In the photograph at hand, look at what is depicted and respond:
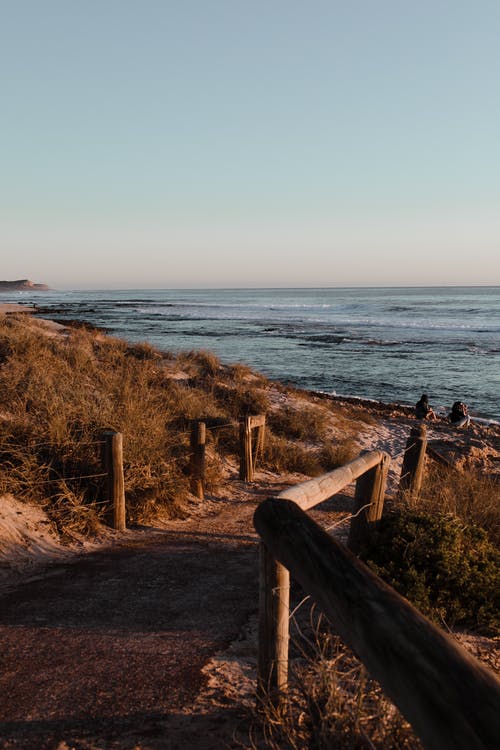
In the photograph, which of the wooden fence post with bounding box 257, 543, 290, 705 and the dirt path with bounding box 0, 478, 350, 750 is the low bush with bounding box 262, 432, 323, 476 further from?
the wooden fence post with bounding box 257, 543, 290, 705

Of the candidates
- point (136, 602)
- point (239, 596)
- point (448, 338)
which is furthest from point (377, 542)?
point (448, 338)

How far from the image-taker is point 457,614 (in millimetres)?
4578

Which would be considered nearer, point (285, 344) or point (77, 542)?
point (77, 542)

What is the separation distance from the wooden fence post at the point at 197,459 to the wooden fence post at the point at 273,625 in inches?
214

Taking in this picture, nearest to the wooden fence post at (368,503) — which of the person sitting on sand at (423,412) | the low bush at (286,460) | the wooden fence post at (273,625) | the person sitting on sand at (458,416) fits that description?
the wooden fence post at (273,625)

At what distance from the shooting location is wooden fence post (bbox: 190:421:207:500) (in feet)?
27.9

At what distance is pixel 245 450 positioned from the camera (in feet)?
31.4

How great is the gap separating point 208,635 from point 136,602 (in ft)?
3.22

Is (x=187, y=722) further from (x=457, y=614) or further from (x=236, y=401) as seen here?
(x=236, y=401)

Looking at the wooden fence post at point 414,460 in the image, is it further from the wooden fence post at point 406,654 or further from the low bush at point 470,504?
the wooden fence post at point 406,654

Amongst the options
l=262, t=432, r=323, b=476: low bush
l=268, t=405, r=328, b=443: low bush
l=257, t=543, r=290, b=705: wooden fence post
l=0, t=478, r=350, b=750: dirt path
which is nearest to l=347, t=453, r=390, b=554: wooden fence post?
l=0, t=478, r=350, b=750: dirt path

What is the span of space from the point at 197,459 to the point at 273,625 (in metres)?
5.58

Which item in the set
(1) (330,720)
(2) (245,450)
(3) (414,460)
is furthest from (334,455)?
(1) (330,720)

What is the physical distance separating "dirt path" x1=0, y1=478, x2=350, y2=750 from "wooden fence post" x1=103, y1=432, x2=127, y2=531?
1.30 ft
